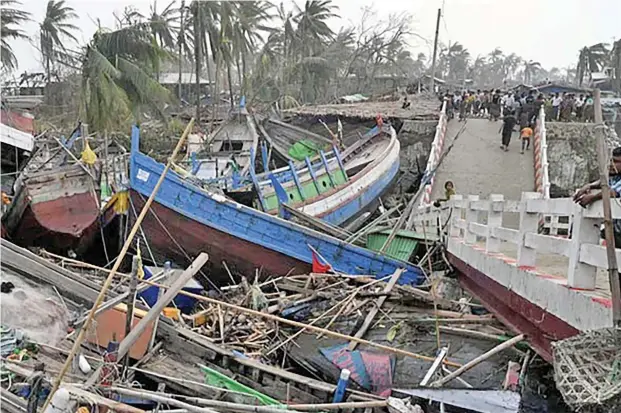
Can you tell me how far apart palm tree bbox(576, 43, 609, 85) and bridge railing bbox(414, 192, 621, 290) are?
51.7m

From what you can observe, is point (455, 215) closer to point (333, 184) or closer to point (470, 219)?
point (470, 219)

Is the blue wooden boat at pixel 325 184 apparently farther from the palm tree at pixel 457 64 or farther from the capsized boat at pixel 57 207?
the palm tree at pixel 457 64

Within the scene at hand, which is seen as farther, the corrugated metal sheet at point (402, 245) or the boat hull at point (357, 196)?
the boat hull at point (357, 196)

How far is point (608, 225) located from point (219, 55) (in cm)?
2881

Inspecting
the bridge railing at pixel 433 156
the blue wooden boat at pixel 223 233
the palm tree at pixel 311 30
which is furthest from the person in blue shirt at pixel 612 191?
the palm tree at pixel 311 30

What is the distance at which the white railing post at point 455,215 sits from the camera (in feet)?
30.1

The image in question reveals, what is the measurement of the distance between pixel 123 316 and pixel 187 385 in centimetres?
90

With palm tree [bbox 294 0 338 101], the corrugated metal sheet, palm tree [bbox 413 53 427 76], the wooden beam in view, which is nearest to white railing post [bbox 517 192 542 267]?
the wooden beam

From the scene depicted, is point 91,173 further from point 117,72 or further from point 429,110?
point 429,110

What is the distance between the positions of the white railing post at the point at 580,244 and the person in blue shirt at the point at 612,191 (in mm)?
128

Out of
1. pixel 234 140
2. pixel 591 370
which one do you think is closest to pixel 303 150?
pixel 234 140

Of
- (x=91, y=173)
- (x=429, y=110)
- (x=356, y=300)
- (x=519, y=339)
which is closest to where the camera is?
(x=519, y=339)

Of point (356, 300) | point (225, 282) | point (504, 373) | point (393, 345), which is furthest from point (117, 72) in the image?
point (504, 373)

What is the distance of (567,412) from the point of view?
13.9ft
